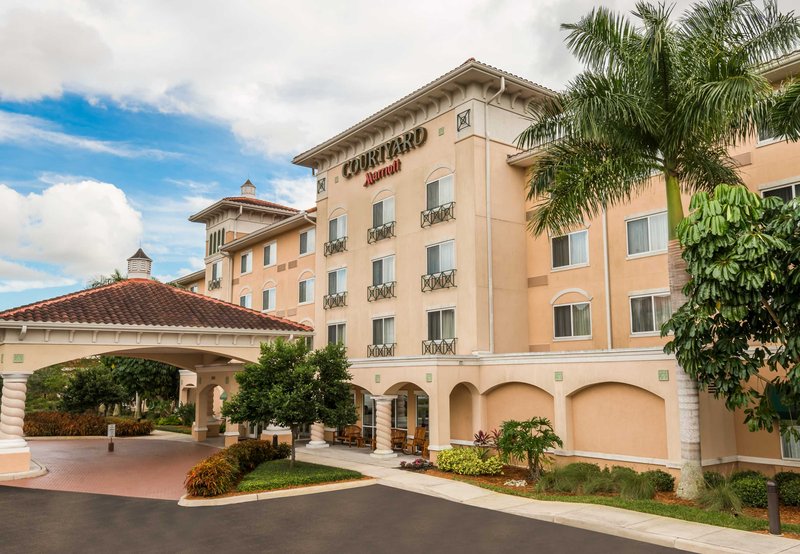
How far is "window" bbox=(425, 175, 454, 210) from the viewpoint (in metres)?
26.2

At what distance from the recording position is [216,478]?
17219 millimetres

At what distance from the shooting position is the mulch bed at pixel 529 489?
13828 millimetres

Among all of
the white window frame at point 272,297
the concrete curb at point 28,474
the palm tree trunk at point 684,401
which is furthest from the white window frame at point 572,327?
the white window frame at point 272,297

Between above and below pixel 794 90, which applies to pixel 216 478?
below

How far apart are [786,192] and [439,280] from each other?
41.2 ft

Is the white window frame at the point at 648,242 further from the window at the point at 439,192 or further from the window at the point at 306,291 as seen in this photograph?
the window at the point at 306,291

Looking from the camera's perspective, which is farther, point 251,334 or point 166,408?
point 166,408

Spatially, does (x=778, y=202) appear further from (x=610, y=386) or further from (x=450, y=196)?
(x=450, y=196)

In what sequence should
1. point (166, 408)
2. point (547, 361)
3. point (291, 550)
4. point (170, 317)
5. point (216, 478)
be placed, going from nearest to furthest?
point (291, 550), point (216, 478), point (547, 361), point (170, 317), point (166, 408)

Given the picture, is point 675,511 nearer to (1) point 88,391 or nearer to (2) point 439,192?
(2) point 439,192

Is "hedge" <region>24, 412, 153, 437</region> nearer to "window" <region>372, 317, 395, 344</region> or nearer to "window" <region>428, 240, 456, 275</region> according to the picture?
"window" <region>372, 317, 395, 344</region>

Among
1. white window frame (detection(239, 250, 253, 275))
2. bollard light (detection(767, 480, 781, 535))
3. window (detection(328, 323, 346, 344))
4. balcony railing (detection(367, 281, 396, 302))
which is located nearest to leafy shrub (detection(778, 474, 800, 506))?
bollard light (detection(767, 480, 781, 535))

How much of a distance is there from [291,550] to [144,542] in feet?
10.5

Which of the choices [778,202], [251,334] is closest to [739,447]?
[778,202]
